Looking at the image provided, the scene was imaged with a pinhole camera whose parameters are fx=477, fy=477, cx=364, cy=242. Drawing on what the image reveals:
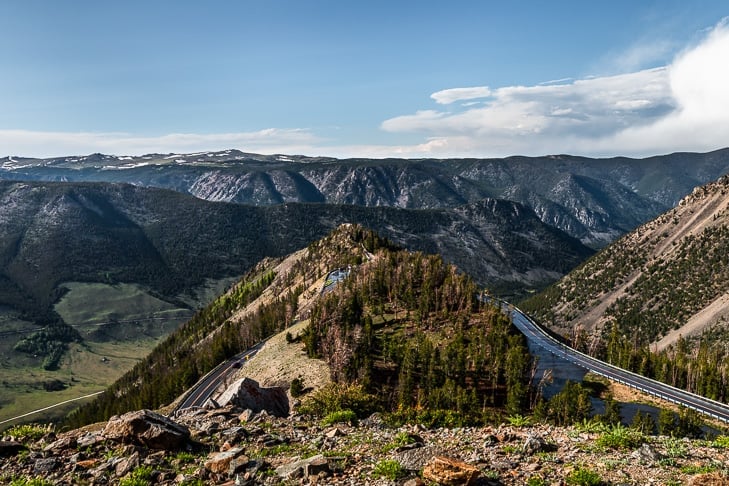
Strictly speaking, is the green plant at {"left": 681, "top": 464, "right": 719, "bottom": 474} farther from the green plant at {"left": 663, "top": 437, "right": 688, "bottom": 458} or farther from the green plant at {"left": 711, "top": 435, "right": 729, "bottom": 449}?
the green plant at {"left": 711, "top": 435, "right": 729, "bottom": 449}

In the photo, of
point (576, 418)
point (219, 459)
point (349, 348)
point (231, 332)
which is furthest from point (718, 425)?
point (231, 332)

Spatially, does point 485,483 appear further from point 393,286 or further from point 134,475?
point 393,286

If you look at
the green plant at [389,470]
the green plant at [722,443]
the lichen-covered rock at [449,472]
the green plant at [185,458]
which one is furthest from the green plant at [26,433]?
the green plant at [722,443]

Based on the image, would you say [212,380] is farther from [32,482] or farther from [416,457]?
[416,457]

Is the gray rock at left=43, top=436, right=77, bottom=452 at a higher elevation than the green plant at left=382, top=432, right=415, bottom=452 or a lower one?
lower

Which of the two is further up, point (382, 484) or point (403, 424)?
point (382, 484)

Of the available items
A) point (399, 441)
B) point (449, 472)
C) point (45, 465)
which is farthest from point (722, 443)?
point (45, 465)

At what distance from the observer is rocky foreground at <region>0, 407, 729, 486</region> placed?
19.7m

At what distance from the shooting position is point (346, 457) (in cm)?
2266

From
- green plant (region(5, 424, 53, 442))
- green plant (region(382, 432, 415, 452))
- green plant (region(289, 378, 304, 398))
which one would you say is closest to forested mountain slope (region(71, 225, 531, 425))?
green plant (region(289, 378, 304, 398))

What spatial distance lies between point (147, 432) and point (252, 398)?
17379mm

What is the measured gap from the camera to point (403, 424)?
107 feet

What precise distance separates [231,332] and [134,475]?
130046 mm

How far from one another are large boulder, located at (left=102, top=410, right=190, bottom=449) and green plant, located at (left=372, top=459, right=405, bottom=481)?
36.9ft
